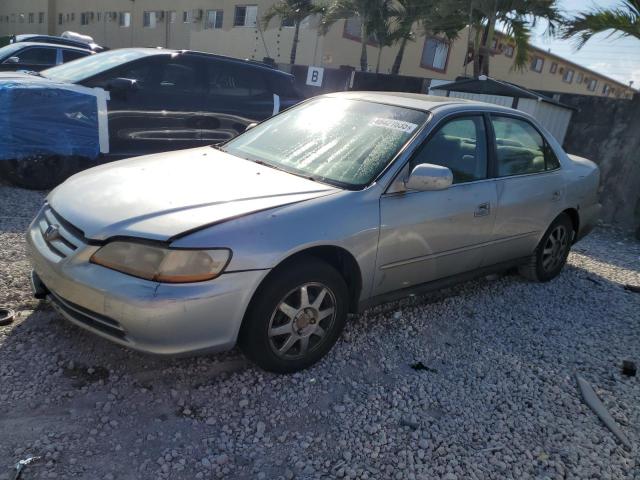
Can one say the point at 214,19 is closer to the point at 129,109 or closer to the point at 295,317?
the point at 129,109

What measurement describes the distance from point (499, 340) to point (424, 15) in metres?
14.6

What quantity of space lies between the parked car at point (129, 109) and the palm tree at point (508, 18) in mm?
7955

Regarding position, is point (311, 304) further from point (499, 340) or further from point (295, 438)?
point (499, 340)

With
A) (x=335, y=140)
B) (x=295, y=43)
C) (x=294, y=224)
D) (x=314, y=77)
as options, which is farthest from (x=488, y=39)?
(x=294, y=224)

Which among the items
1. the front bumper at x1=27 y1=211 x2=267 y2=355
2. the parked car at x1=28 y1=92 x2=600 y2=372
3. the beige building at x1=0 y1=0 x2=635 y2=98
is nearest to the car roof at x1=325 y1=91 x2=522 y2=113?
the parked car at x1=28 y1=92 x2=600 y2=372

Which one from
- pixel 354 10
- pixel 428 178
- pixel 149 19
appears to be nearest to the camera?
pixel 428 178

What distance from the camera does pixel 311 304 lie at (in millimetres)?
2980

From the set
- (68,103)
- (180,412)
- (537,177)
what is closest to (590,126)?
(537,177)

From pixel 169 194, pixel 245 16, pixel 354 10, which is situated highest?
pixel 354 10

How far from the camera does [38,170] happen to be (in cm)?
585

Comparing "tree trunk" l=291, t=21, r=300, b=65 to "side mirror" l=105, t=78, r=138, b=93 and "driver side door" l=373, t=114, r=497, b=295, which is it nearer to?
"side mirror" l=105, t=78, r=138, b=93

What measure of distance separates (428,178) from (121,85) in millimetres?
4108

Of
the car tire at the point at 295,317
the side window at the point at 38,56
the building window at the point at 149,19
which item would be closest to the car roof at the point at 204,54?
the car tire at the point at 295,317

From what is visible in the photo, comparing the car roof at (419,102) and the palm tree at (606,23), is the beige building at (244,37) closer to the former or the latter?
the palm tree at (606,23)
